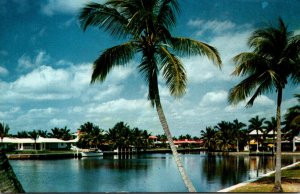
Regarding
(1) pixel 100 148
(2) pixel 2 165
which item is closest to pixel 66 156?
(1) pixel 100 148

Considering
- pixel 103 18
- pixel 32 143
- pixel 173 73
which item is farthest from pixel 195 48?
pixel 32 143

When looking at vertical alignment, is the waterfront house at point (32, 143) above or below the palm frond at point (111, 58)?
below

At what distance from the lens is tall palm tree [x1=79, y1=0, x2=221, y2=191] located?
8.55 meters

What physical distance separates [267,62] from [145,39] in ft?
14.9

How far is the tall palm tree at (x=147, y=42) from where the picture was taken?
855 cm

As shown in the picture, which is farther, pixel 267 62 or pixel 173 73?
pixel 267 62

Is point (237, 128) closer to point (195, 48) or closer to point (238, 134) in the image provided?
point (238, 134)

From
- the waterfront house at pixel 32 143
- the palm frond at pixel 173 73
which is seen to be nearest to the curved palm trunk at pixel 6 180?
the palm frond at pixel 173 73

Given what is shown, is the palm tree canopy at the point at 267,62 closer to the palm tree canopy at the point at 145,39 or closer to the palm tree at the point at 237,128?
the palm tree canopy at the point at 145,39

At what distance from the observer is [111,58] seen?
8758 mm

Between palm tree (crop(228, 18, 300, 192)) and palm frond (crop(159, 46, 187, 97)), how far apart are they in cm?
311

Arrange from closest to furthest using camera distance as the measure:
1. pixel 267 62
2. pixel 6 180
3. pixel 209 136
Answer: pixel 6 180
pixel 267 62
pixel 209 136

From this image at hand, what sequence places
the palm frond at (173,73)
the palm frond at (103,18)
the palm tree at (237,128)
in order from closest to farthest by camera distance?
the palm frond at (173,73)
the palm frond at (103,18)
the palm tree at (237,128)

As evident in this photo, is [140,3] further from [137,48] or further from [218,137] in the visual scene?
[218,137]
